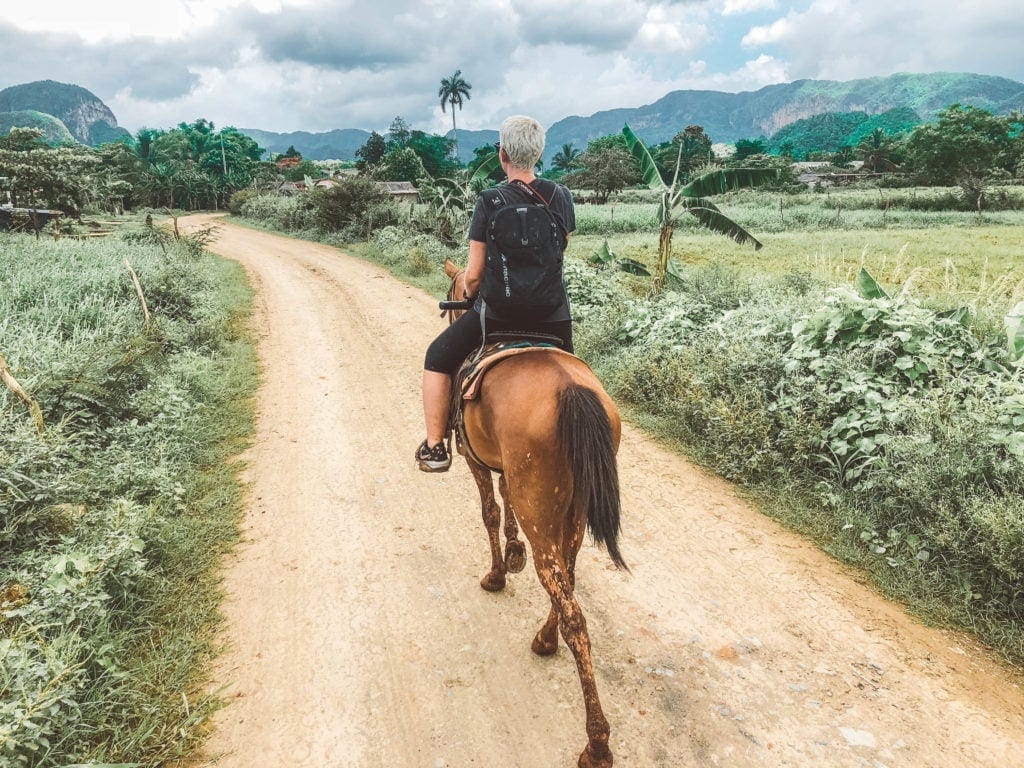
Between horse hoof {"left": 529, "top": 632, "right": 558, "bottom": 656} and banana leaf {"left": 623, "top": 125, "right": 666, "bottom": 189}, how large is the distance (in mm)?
8415

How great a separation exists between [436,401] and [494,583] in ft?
4.52

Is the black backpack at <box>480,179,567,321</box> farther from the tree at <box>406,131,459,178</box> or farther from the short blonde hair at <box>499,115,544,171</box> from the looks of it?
the tree at <box>406,131,459,178</box>

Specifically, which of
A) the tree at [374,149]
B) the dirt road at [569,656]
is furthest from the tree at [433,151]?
the dirt road at [569,656]

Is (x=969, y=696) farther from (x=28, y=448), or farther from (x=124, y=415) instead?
(x=124, y=415)

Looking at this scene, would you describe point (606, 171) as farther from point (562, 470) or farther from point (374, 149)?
point (562, 470)

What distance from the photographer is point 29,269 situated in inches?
373

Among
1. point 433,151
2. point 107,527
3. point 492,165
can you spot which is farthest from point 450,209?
point 433,151

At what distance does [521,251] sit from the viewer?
3023 millimetres

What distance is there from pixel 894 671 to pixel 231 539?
477 centimetres

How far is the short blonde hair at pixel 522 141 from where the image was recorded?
10.0 feet

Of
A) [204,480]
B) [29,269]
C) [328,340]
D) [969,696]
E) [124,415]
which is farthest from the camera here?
[328,340]

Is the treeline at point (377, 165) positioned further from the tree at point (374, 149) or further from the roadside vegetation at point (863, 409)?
the roadside vegetation at point (863, 409)

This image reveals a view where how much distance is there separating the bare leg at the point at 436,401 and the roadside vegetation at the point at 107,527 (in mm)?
1941

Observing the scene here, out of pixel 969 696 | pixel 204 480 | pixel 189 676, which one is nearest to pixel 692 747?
pixel 969 696
